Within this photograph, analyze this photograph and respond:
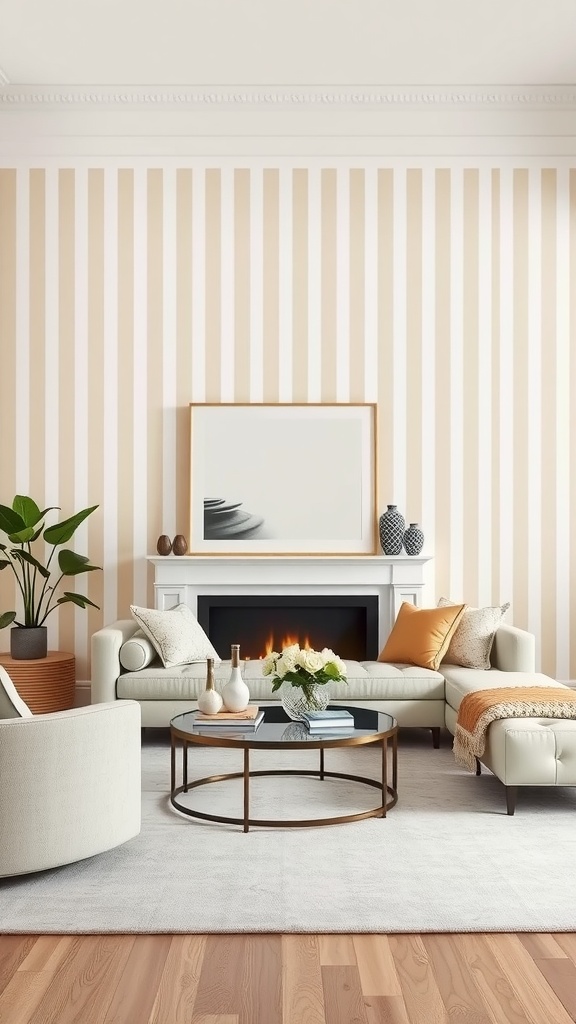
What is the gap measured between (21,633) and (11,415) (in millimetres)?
1524

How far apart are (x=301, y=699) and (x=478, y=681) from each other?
4.34 ft

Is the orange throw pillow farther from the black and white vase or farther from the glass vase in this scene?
the glass vase

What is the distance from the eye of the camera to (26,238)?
6426 millimetres

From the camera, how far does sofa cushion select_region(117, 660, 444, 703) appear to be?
516 centimetres

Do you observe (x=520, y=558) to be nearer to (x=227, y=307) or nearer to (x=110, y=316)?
(x=227, y=307)

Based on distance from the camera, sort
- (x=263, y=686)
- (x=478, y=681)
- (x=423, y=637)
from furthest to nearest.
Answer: (x=423, y=637) → (x=263, y=686) → (x=478, y=681)

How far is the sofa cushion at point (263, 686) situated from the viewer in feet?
16.9

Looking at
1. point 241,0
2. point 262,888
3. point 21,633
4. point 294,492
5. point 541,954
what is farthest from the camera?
point 294,492

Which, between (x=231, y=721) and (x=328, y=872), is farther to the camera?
(x=231, y=721)

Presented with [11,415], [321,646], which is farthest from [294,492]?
[11,415]

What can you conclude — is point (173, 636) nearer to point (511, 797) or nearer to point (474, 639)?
point (474, 639)

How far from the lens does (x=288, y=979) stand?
2.51m

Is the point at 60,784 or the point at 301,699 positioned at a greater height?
the point at 301,699

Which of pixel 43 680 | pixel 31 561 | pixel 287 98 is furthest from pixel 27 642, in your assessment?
pixel 287 98
